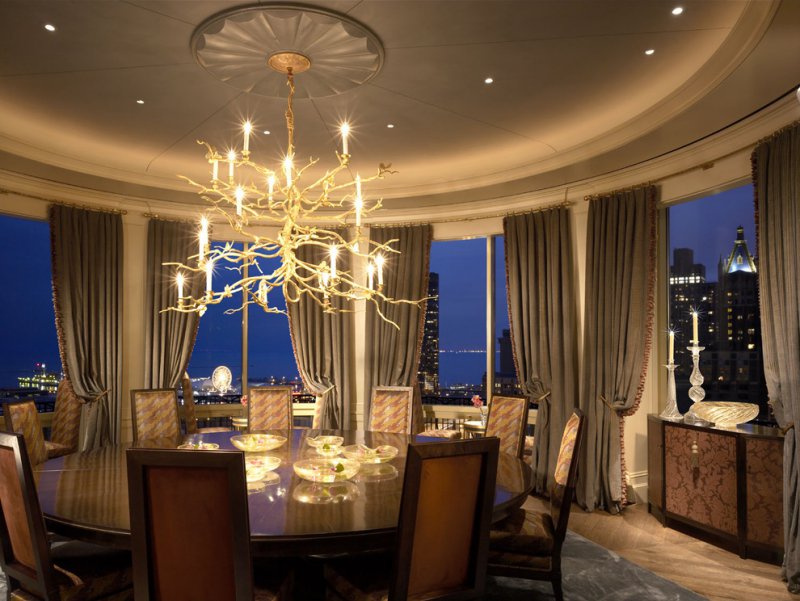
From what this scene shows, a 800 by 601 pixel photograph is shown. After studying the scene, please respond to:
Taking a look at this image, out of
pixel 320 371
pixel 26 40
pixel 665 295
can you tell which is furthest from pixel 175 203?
pixel 665 295

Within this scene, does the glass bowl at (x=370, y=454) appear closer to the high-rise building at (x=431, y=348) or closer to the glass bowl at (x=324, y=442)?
the glass bowl at (x=324, y=442)

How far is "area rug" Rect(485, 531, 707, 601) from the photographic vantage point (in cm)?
315

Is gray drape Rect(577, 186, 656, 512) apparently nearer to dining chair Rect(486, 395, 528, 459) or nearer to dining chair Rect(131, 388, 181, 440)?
dining chair Rect(486, 395, 528, 459)

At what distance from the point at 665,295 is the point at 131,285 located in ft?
17.0

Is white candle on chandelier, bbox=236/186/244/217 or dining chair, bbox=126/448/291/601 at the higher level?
white candle on chandelier, bbox=236/186/244/217

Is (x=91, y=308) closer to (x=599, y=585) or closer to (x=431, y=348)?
(x=431, y=348)

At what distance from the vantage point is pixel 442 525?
2.13m

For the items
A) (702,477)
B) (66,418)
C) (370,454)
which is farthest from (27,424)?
(702,477)

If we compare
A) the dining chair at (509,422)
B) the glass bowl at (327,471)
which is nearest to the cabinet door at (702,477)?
the dining chair at (509,422)

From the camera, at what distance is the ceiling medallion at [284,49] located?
9.80 ft

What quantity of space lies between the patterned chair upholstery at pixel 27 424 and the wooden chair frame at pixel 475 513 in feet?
9.32

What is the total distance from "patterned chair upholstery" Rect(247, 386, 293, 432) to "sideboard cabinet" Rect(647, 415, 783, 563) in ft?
9.64

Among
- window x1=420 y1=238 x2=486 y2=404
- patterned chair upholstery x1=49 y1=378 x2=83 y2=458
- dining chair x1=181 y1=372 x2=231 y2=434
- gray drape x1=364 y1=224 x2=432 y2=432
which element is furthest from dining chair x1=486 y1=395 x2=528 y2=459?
patterned chair upholstery x1=49 y1=378 x2=83 y2=458

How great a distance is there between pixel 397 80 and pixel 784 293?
8.93 feet
